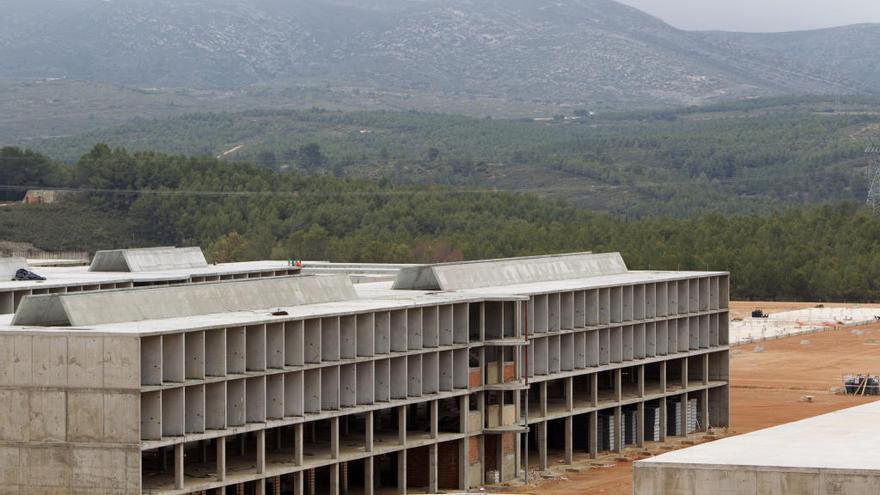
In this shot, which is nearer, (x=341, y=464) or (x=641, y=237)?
(x=341, y=464)

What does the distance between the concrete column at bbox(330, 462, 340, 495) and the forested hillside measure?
8525 cm

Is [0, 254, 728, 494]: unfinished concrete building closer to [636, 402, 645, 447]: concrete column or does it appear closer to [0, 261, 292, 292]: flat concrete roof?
[636, 402, 645, 447]: concrete column

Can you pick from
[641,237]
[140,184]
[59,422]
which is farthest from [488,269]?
[140,184]

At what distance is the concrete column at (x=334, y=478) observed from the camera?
50.2 m

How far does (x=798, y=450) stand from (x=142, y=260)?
135ft

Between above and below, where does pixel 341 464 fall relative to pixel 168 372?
below

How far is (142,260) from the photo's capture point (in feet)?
250

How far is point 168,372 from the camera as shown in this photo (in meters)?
44.4

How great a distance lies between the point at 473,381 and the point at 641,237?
9379 cm

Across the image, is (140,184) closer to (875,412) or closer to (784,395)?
(784,395)

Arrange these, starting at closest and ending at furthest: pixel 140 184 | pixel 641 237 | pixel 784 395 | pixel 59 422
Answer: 1. pixel 59 422
2. pixel 784 395
3. pixel 641 237
4. pixel 140 184

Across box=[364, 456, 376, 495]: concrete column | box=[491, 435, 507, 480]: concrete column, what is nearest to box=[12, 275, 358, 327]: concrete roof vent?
box=[364, 456, 376, 495]: concrete column

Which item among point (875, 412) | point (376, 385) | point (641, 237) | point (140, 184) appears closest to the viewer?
point (875, 412)

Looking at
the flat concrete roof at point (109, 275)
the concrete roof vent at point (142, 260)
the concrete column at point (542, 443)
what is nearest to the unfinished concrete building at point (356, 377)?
the concrete column at point (542, 443)
